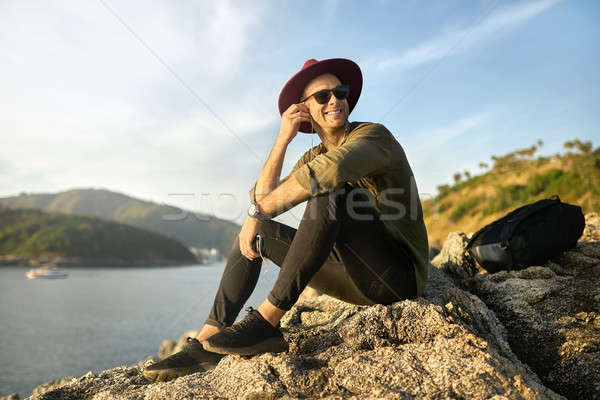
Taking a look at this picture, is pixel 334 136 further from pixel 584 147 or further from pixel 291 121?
pixel 584 147

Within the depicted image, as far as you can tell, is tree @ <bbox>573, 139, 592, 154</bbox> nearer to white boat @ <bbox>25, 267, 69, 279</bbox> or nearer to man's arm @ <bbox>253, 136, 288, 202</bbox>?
man's arm @ <bbox>253, 136, 288, 202</bbox>

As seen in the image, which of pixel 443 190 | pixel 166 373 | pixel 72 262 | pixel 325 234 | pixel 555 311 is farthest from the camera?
pixel 72 262

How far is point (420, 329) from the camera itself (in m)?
2.06

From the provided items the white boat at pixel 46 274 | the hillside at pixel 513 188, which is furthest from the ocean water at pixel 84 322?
the hillside at pixel 513 188

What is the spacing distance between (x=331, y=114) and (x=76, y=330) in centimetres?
4024

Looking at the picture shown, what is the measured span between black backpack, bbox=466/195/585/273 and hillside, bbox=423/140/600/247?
49.3ft

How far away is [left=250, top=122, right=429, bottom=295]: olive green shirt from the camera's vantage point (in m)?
1.99

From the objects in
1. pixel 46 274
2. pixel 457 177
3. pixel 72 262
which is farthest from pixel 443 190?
pixel 72 262

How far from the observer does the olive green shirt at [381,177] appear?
6.52 feet

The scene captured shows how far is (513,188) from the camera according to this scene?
80.9 ft

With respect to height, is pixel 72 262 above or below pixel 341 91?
below

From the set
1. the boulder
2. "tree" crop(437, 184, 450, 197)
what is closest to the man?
the boulder

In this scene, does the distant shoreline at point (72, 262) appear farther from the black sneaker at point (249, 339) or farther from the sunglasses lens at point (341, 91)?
the sunglasses lens at point (341, 91)

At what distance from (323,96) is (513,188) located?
2588cm
